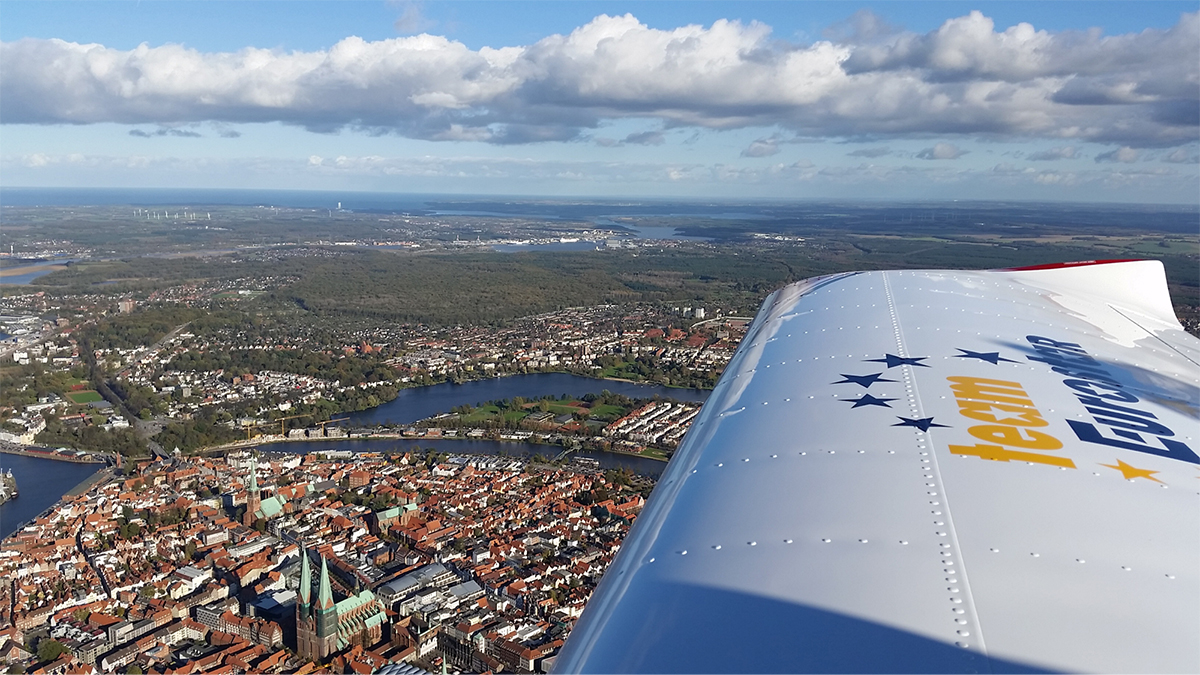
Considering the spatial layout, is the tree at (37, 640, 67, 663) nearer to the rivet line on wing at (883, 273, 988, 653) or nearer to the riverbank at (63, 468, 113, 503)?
the riverbank at (63, 468, 113, 503)

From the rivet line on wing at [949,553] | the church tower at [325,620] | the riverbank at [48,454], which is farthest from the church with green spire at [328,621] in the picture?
the riverbank at [48,454]

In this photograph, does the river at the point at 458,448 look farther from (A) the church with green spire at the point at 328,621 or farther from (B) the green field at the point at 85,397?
(A) the church with green spire at the point at 328,621

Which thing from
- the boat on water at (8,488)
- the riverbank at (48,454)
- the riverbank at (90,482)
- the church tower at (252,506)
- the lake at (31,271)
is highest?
the lake at (31,271)

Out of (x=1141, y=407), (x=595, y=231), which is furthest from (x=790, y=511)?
(x=595, y=231)

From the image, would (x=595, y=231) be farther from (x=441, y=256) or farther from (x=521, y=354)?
(x=521, y=354)

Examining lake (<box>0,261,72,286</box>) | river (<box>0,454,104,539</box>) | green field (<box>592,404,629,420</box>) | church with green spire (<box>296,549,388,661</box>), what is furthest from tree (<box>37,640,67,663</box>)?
lake (<box>0,261,72,286</box>)

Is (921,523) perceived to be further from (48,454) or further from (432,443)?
(48,454)

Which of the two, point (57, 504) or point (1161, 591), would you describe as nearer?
point (1161, 591)

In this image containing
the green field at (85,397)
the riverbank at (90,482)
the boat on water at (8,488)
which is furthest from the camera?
the green field at (85,397)
